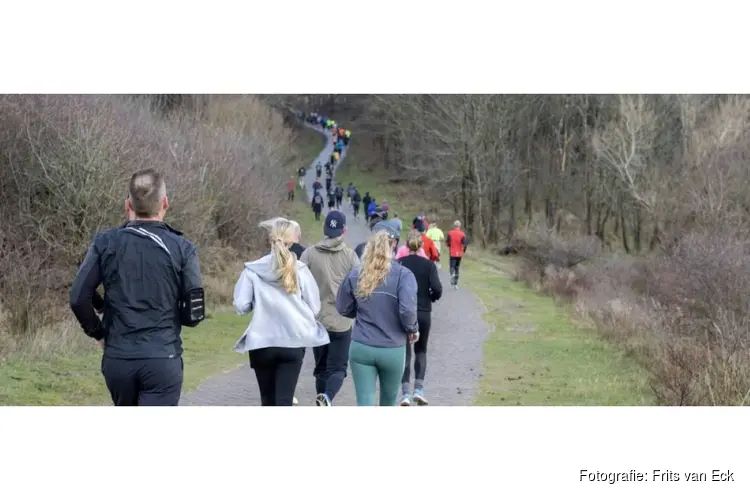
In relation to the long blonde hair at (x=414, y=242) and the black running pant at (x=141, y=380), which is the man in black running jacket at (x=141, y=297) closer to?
the black running pant at (x=141, y=380)

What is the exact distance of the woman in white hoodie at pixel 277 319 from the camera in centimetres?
750

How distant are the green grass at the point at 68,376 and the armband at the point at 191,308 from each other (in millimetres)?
5371

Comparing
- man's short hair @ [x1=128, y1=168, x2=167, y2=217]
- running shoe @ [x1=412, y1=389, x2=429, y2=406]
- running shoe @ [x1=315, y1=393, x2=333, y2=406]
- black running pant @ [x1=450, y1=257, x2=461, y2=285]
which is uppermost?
man's short hair @ [x1=128, y1=168, x2=167, y2=217]

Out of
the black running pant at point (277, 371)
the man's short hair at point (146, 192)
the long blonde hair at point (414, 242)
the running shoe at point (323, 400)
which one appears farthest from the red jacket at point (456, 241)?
the man's short hair at point (146, 192)

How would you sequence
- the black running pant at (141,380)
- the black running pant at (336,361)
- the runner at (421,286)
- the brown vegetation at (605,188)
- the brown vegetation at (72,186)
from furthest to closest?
the brown vegetation at (605,188)
the brown vegetation at (72,186)
the runner at (421,286)
the black running pant at (336,361)
the black running pant at (141,380)

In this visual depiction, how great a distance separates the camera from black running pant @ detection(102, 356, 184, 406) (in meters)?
5.73

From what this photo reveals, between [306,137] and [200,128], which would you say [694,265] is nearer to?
[200,128]

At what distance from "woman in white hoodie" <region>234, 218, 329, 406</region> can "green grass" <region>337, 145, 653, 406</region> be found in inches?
175

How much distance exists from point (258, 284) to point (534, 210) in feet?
174

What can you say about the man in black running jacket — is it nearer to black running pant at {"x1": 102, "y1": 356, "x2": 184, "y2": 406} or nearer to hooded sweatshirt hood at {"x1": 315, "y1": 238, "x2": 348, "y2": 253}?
black running pant at {"x1": 102, "y1": 356, "x2": 184, "y2": 406}

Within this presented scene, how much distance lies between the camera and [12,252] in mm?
17062

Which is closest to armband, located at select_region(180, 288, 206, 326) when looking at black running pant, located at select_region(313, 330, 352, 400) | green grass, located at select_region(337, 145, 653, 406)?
black running pant, located at select_region(313, 330, 352, 400)

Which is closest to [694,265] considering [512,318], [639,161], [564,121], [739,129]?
[512,318]

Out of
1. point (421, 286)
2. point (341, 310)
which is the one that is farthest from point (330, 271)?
point (421, 286)
